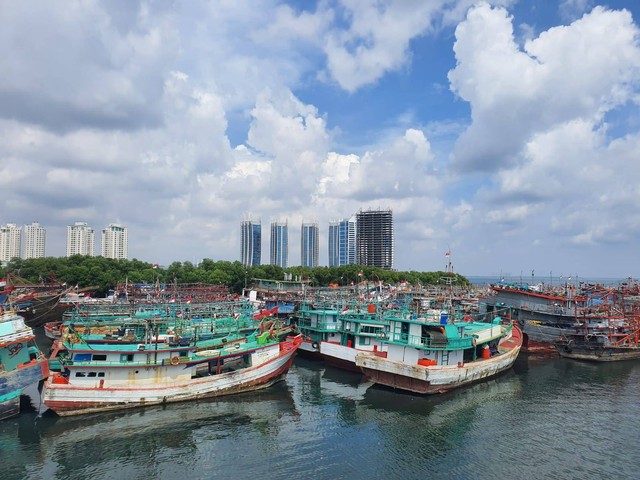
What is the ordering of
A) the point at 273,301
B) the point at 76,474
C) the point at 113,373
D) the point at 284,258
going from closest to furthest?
1. the point at 76,474
2. the point at 113,373
3. the point at 273,301
4. the point at 284,258

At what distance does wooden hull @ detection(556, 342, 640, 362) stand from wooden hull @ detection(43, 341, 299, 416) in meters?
33.3

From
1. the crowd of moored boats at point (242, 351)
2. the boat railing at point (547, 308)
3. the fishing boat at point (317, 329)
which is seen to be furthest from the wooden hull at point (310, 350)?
the boat railing at point (547, 308)

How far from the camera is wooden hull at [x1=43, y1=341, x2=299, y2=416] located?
91.9 ft

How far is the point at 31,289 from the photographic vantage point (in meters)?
71.8

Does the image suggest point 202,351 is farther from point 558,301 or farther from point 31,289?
point 31,289

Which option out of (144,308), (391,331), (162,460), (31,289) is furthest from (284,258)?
(162,460)

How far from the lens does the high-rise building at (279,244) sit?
161 metres

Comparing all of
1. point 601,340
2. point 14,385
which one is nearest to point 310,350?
point 14,385

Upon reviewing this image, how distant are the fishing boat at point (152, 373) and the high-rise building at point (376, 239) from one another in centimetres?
11888

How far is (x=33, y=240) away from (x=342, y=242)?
363 ft

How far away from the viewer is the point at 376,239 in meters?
153

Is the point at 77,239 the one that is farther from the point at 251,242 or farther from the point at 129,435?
the point at 129,435

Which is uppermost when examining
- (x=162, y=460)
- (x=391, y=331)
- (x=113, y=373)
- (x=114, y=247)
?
(x=114, y=247)

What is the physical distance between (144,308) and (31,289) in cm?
3708
